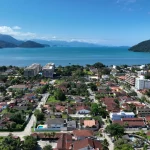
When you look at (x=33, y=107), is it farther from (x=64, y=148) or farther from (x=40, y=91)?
(x=64, y=148)

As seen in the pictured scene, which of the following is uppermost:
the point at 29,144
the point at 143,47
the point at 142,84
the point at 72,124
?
the point at 143,47

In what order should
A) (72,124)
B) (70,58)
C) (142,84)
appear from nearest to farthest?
1. (72,124)
2. (142,84)
3. (70,58)

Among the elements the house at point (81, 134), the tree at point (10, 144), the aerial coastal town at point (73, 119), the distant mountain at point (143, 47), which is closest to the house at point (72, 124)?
the aerial coastal town at point (73, 119)

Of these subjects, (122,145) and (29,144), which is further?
(29,144)

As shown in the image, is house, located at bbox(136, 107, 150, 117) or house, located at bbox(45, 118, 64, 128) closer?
house, located at bbox(45, 118, 64, 128)

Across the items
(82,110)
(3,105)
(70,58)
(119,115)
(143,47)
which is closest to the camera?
(119,115)

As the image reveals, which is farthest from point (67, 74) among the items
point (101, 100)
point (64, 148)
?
point (64, 148)

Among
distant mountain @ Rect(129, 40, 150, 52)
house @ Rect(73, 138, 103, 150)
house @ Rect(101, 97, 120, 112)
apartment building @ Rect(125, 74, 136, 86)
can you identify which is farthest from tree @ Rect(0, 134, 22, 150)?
distant mountain @ Rect(129, 40, 150, 52)

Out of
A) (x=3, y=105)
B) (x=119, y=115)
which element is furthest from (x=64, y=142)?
(x=3, y=105)

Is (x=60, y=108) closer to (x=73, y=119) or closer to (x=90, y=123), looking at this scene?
(x=73, y=119)

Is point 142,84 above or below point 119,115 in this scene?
above

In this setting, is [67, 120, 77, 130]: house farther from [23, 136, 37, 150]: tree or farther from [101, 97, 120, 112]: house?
[101, 97, 120, 112]: house
